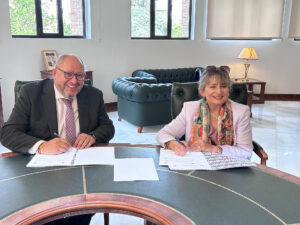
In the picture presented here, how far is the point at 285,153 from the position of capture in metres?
3.84

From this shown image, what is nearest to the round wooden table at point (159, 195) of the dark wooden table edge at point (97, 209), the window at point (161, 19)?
the dark wooden table edge at point (97, 209)

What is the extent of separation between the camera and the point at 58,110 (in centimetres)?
187

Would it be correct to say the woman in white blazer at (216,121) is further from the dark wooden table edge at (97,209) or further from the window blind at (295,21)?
the window blind at (295,21)

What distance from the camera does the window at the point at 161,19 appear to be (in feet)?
21.0

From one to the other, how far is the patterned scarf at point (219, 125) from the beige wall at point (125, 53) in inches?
149

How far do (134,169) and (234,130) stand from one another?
0.76 meters

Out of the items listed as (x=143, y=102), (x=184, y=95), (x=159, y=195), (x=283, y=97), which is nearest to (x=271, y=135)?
(x=143, y=102)

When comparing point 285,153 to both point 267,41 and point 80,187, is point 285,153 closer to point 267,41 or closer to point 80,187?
point 80,187

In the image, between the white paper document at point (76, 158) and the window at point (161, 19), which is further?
the window at point (161, 19)

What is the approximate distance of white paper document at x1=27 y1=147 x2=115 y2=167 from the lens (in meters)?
1.42

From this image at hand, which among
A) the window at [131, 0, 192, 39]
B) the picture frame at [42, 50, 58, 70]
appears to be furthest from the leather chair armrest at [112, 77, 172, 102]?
the window at [131, 0, 192, 39]

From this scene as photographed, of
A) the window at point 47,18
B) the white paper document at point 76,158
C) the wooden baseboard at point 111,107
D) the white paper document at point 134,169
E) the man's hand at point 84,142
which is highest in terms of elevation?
the window at point 47,18

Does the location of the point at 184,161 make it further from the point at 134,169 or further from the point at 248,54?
the point at 248,54

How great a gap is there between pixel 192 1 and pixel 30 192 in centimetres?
651
